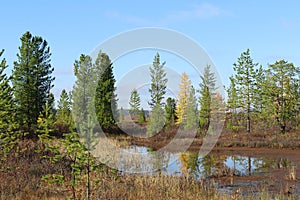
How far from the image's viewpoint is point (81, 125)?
274 inches

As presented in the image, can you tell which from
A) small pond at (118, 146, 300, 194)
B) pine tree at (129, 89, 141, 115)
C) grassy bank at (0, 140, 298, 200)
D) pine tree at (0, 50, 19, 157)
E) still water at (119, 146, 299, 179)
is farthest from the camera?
pine tree at (129, 89, 141, 115)

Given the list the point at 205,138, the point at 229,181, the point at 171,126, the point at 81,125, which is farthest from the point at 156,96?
the point at 81,125

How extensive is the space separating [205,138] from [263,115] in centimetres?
586

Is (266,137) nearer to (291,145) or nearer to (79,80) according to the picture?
(291,145)

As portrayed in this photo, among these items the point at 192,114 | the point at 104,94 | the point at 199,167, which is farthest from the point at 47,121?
the point at 192,114

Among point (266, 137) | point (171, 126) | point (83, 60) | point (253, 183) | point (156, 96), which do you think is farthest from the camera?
point (156, 96)

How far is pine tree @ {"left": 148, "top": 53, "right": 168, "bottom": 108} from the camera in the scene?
135ft

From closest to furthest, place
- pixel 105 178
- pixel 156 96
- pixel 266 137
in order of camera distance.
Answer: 1. pixel 105 178
2. pixel 266 137
3. pixel 156 96

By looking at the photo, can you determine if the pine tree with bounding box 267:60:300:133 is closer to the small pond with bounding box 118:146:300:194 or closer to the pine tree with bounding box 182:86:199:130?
the pine tree with bounding box 182:86:199:130

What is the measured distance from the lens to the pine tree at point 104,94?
33.5 metres

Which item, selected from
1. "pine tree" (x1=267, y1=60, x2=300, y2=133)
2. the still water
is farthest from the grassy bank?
"pine tree" (x1=267, y1=60, x2=300, y2=133)

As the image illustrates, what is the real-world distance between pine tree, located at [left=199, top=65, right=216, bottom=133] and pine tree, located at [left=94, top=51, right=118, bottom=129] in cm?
945

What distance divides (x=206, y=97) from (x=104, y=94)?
34.8 ft

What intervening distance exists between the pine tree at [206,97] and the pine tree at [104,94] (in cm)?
945
